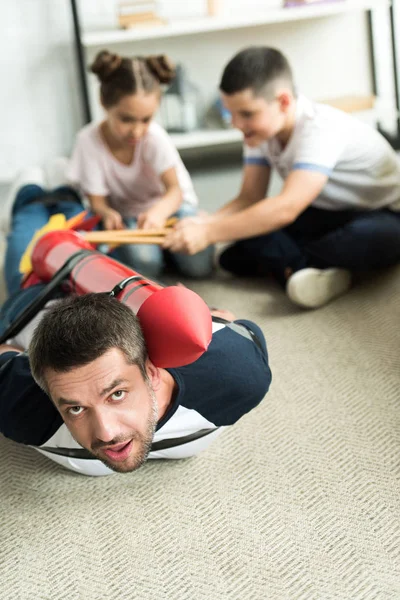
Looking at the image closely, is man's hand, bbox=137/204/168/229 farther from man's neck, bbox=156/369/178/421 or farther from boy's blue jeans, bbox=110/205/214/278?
man's neck, bbox=156/369/178/421

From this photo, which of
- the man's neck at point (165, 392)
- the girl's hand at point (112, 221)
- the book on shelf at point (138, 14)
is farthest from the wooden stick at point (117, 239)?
the book on shelf at point (138, 14)

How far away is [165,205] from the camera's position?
1792 mm

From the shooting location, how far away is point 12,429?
103cm

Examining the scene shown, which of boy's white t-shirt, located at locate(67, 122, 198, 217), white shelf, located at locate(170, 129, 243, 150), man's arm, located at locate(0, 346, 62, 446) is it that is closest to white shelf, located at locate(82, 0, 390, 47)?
white shelf, located at locate(170, 129, 243, 150)

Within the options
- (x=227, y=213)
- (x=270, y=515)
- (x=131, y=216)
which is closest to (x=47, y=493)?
(x=270, y=515)

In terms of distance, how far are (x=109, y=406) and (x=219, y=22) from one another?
6.81 feet

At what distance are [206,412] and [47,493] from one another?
266mm

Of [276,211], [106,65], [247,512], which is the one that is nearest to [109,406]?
[247,512]

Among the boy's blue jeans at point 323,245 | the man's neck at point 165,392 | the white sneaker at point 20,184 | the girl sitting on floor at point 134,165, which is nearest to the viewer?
the man's neck at point 165,392

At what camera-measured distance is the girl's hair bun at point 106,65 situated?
1.76m

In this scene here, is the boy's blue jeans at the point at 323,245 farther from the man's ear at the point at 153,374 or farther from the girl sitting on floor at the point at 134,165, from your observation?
the man's ear at the point at 153,374

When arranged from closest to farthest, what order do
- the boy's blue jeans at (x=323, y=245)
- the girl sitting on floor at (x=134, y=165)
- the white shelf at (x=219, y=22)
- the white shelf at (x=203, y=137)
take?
1. the boy's blue jeans at (x=323, y=245)
2. the girl sitting on floor at (x=134, y=165)
3. the white shelf at (x=219, y=22)
4. the white shelf at (x=203, y=137)

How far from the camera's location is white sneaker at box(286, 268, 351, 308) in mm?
1538

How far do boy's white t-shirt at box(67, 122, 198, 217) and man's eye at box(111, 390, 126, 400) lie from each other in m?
1.14
